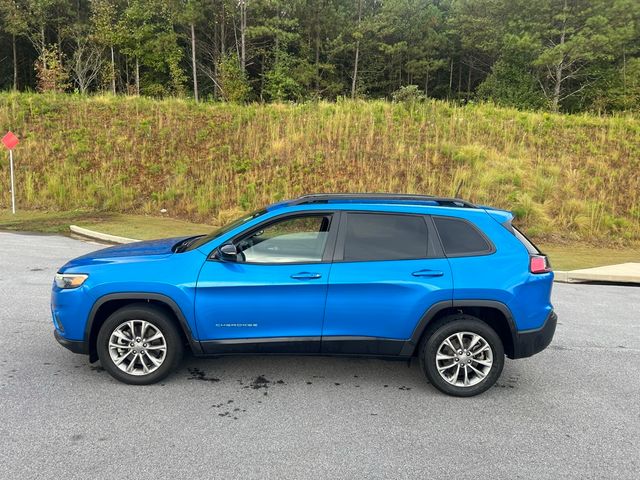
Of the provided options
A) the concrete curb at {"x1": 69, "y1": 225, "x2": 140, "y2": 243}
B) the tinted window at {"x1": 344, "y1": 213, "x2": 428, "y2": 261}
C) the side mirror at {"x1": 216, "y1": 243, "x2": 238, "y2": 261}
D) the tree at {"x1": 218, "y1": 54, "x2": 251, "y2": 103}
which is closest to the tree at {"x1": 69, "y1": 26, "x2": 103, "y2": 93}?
the tree at {"x1": 218, "y1": 54, "x2": 251, "y2": 103}

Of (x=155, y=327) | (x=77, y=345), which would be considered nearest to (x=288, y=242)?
(x=155, y=327)

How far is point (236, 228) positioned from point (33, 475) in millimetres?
2320

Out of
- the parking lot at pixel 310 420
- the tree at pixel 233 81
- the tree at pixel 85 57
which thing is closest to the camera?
the parking lot at pixel 310 420

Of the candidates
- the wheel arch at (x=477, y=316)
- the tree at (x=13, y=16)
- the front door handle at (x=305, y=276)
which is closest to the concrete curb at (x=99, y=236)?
the front door handle at (x=305, y=276)

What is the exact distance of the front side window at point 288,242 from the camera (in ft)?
14.0

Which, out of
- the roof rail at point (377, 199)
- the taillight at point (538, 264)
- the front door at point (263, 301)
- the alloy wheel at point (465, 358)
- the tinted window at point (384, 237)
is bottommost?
the alloy wheel at point (465, 358)

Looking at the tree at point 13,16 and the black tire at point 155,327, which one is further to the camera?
the tree at point 13,16

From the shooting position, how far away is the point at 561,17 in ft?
118

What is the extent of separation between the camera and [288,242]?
175 inches

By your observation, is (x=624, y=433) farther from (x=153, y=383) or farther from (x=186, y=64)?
(x=186, y=64)

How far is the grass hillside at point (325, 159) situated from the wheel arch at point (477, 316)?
39.6 feet

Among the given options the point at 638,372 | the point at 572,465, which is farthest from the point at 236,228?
the point at 638,372

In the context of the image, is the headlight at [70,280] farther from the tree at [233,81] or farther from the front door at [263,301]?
the tree at [233,81]

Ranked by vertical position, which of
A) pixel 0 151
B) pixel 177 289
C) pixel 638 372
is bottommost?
pixel 638 372
